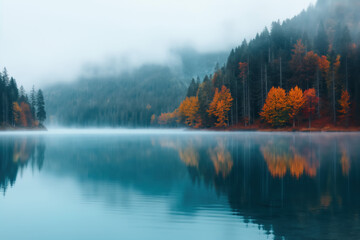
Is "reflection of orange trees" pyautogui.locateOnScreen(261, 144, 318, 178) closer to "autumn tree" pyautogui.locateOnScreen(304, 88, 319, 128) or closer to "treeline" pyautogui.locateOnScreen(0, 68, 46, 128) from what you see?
"autumn tree" pyautogui.locateOnScreen(304, 88, 319, 128)

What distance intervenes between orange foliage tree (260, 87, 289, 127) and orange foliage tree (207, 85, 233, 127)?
1474 cm

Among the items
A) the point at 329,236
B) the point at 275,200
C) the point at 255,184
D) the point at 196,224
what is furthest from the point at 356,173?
the point at 196,224

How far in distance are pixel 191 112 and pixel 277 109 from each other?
39298mm

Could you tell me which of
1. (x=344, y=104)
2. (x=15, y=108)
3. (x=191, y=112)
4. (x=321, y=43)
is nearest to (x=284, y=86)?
(x=344, y=104)

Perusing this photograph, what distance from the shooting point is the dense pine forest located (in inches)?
3110

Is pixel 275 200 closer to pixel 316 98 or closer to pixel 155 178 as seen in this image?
pixel 155 178

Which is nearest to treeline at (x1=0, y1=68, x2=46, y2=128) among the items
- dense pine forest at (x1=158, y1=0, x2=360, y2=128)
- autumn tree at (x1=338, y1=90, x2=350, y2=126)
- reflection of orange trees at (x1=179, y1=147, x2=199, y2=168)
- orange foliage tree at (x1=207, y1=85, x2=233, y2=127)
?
dense pine forest at (x1=158, y1=0, x2=360, y2=128)

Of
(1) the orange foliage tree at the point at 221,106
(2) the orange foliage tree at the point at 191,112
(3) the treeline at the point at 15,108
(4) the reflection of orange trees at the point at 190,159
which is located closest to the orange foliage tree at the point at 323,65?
(1) the orange foliage tree at the point at 221,106

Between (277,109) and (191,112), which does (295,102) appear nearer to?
(277,109)

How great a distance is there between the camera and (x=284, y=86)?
9381 cm

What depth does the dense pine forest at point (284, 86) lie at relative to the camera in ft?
259

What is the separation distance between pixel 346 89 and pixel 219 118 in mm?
36743

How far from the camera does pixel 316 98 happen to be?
81.1 meters

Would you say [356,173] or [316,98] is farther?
[316,98]
